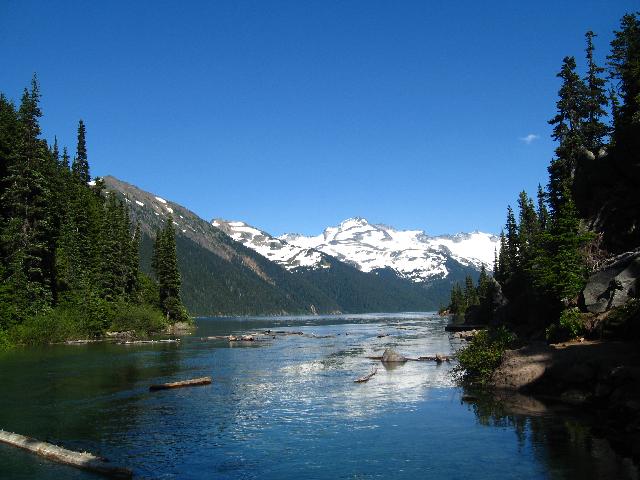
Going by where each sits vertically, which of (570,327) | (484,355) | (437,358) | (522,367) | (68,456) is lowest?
(437,358)

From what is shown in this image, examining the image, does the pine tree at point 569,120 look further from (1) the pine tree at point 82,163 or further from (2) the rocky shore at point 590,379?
(1) the pine tree at point 82,163

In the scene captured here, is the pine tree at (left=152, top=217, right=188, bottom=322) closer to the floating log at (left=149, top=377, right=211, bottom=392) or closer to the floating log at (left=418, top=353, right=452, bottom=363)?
the floating log at (left=418, top=353, right=452, bottom=363)

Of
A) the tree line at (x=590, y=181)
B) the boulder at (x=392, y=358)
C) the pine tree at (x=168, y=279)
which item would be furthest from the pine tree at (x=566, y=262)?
the pine tree at (x=168, y=279)

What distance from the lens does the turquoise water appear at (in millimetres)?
21109

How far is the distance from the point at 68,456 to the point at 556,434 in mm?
21214

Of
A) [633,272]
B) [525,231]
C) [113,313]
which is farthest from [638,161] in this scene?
[113,313]

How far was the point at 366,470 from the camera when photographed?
21109 millimetres

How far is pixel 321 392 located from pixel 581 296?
2538 cm

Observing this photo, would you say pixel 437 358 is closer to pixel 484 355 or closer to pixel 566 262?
pixel 484 355

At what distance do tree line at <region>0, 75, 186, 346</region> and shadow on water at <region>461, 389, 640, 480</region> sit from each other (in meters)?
60.6

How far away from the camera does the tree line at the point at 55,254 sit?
245 feet

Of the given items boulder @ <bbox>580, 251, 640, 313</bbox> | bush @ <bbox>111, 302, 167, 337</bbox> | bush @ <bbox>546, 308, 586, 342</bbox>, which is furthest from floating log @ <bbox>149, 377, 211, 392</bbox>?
bush @ <bbox>111, 302, 167, 337</bbox>

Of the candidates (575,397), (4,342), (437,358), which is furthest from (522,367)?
(4,342)

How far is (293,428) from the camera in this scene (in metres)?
28.0
